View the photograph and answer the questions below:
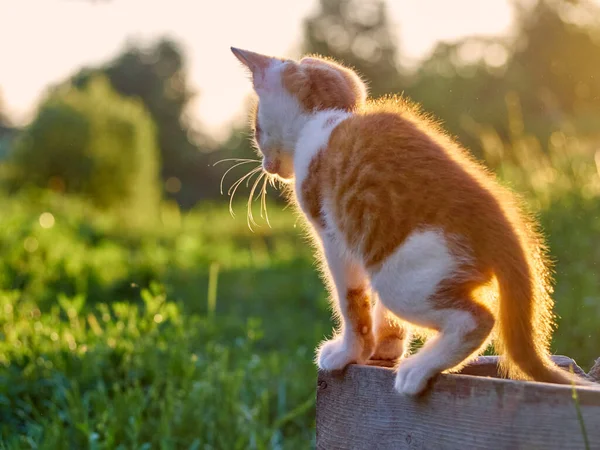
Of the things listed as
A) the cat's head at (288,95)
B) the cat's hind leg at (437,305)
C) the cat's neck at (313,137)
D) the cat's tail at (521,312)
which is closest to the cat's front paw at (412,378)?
the cat's hind leg at (437,305)

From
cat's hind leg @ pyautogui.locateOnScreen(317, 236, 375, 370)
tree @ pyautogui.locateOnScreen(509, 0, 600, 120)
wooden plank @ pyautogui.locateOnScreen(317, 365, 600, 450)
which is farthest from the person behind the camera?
tree @ pyautogui.locateOnScreen(509, 0, 600, 120)

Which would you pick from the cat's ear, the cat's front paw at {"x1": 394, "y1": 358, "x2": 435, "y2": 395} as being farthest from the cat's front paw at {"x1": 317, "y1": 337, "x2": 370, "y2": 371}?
the cat's ear

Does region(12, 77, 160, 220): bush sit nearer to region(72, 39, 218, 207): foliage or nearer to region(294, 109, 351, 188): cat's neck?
region(294, 109, 351, 188): cat's neck

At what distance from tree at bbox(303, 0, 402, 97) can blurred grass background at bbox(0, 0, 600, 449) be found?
728 centimetres

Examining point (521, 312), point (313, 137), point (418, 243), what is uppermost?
point (313, 137)

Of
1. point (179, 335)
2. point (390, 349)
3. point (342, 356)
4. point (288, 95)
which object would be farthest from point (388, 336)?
point (179, 335)

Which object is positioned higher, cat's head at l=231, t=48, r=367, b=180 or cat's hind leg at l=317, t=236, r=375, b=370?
cat's head at l=231, t=48, r=367, b=180

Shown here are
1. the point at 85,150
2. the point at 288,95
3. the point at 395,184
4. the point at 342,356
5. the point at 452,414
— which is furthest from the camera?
the point at 85,150

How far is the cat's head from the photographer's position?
1756 millimetres

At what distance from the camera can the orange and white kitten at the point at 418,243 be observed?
136 cm

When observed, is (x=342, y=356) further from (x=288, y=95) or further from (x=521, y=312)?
(x=288, y=95)

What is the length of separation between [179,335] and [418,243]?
1912 mm

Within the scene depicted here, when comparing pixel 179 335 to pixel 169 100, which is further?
pixel 169 100

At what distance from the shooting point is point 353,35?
22.9 meters
